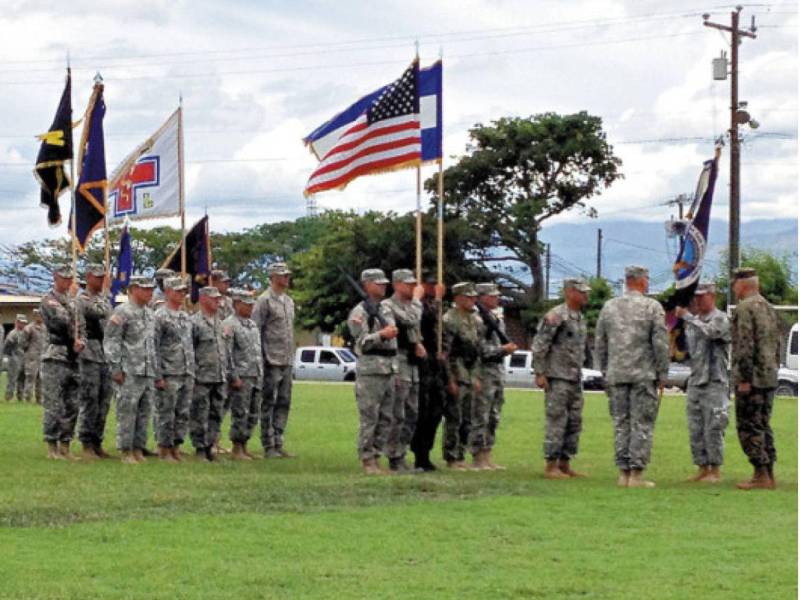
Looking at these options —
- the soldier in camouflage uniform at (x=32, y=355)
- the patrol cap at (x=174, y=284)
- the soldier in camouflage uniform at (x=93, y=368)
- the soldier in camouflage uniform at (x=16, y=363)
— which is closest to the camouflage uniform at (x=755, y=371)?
the patrol cap at (x=174, y=284)

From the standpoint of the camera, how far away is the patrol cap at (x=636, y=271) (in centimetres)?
1393

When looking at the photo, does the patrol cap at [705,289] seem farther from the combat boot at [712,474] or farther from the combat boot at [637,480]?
the combat boot at [637,480]

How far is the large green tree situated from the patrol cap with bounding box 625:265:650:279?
44071 millimetres

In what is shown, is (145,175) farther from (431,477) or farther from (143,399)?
(431,477)

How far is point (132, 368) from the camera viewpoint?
1559 cm

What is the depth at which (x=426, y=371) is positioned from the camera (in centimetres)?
1496

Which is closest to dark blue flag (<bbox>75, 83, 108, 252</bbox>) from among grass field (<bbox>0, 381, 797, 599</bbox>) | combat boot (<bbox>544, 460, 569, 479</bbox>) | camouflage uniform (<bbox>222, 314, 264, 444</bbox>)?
camouflage uniform (<bbox>222, 314, 264, 444</bbox>)

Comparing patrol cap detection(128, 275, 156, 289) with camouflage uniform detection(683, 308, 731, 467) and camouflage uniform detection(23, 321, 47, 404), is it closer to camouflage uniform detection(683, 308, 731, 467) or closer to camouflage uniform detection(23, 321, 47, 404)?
camouflage uniform detection(683, 308, 731, 467)

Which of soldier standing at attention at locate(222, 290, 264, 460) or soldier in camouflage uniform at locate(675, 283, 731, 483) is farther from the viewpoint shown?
soldier standing at attention at locate(222, 290, 264, 460)

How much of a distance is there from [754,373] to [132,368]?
5941 mm

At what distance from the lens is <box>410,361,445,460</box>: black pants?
14906 millimetres

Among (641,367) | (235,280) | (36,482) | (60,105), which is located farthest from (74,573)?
(235,280)

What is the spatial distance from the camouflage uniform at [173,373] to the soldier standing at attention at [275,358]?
3.45 feet

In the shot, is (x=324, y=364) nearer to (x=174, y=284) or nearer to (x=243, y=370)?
(x=243, y=370)
